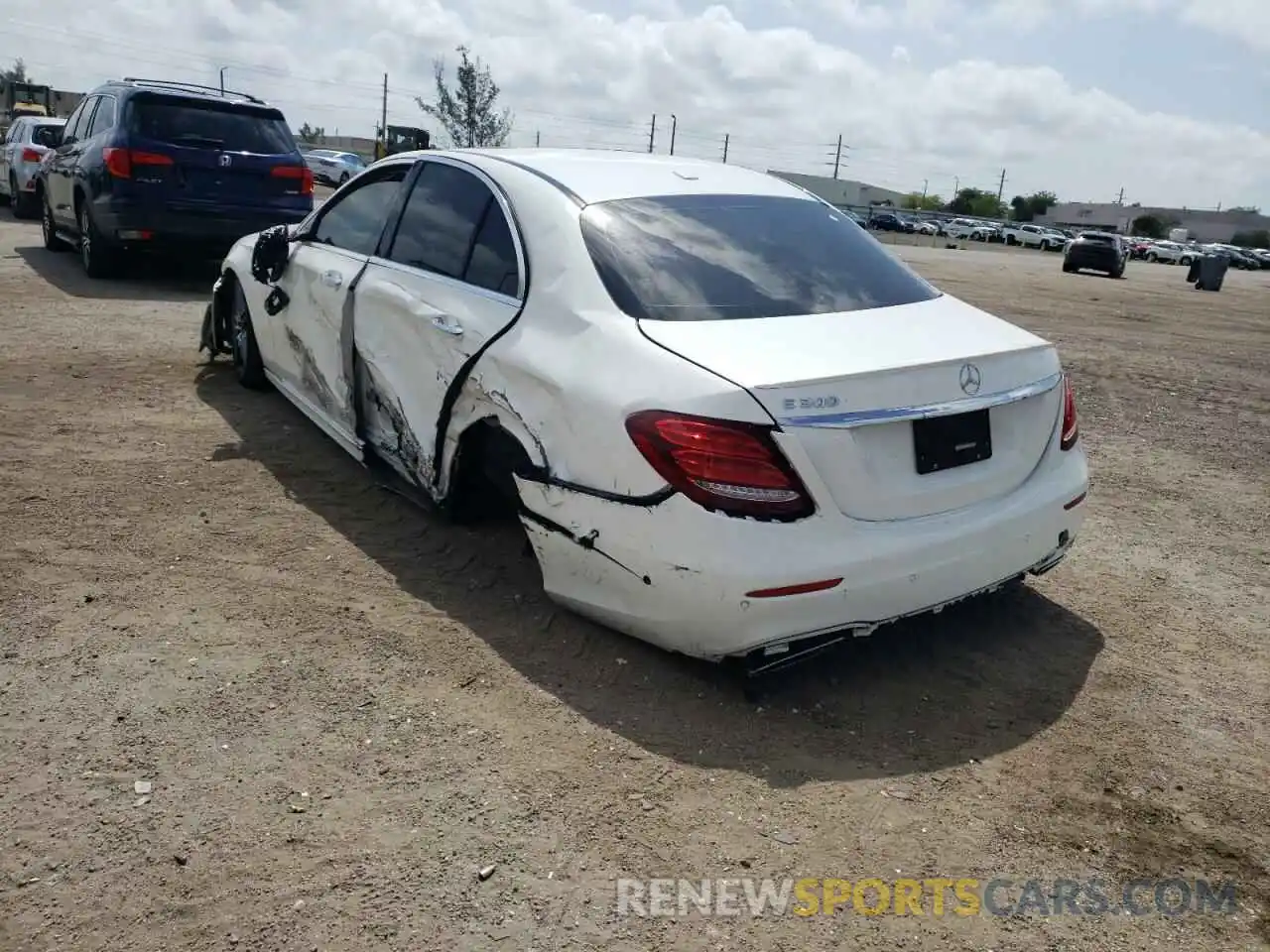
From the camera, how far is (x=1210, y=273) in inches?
1148

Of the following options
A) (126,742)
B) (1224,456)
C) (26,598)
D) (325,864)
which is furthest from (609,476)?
(1224,456)

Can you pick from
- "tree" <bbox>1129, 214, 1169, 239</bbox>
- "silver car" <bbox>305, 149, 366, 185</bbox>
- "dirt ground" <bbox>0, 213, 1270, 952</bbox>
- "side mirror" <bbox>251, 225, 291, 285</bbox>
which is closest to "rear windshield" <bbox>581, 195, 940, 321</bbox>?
"dirt ground" <bbox>0, 213, 1270, 952</bbox>

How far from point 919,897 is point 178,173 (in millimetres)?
9652

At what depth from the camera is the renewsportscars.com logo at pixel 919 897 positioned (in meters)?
2.44

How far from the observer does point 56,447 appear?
17.3 ft

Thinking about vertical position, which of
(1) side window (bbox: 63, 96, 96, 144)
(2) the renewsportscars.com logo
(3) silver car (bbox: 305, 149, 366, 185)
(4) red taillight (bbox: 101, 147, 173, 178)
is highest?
(3) silver car (bbox: 305, 149, 366, 185)

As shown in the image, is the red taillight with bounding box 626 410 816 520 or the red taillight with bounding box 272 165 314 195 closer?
the red taillight with bounding box 626 410 816 520

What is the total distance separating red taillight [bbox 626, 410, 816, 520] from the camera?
9.71ft

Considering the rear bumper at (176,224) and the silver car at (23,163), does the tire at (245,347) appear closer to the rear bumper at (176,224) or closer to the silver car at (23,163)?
the rear bumper at (176,224)

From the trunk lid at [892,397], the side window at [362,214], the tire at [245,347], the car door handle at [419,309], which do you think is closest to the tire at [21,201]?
the tire at [245,347]

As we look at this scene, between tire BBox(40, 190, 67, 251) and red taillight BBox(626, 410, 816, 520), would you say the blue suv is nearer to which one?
tire BBox(40, 190, 67, 251)

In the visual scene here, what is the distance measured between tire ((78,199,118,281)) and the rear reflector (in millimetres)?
9336

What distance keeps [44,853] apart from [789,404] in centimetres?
218

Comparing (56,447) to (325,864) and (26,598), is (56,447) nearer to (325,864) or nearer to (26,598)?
(26,598)
